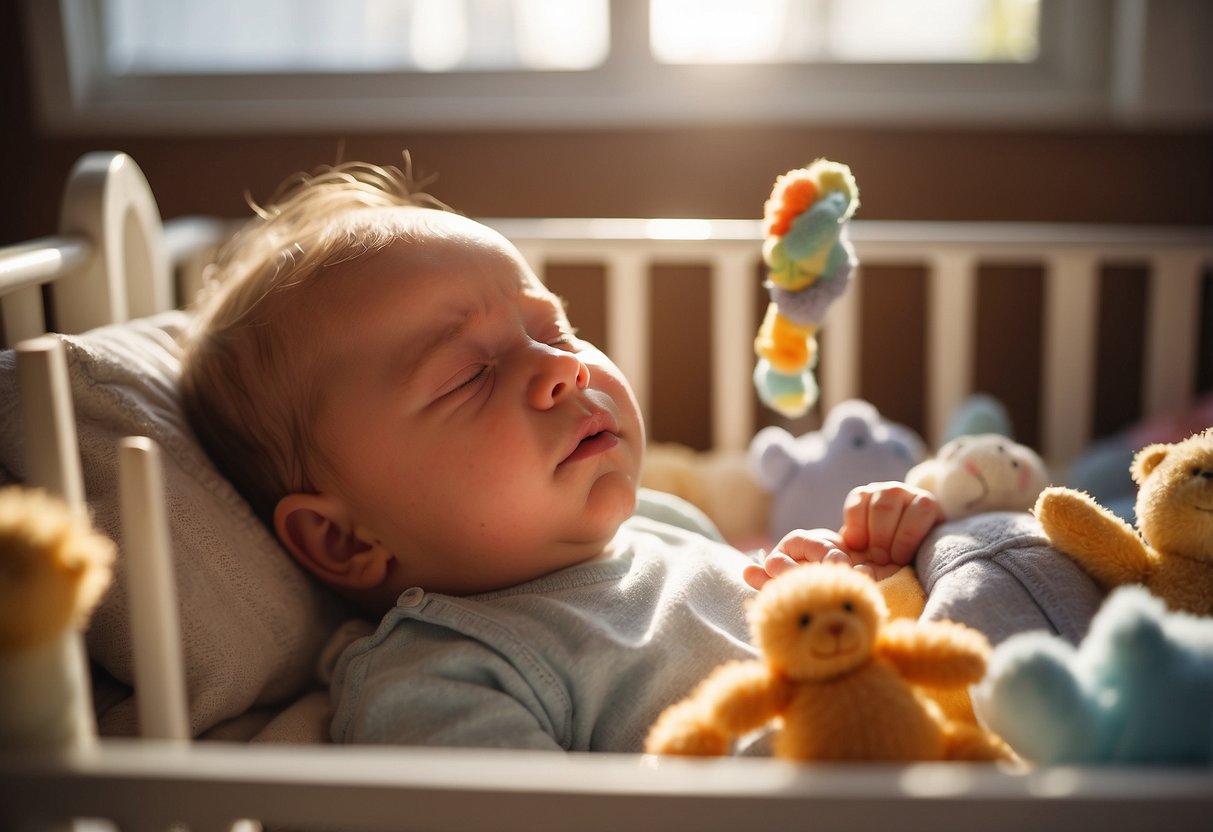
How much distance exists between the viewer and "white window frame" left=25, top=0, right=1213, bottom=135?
1.63 metres

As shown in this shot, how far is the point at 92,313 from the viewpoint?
1.03 metres

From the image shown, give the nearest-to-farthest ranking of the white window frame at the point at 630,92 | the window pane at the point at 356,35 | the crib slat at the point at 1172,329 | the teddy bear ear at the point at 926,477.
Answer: the teddy bear ear at the point at 926,477, the crib slat at the point at 1172,329, the white window frame at the point at 630,92, the window pane at the point at 356,35

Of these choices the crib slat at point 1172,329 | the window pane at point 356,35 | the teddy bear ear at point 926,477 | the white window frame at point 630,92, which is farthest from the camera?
the window pane at point 356,35

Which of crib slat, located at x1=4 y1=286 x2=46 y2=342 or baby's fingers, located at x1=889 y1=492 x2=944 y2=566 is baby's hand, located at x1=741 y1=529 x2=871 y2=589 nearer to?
baby's fingers, located at x1=889 y1=492 x2=944 y2=566

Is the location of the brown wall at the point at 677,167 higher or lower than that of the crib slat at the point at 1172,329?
higher

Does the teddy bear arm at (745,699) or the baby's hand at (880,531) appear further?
the baby's hand at (880,531)

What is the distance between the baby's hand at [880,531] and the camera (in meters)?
0.87

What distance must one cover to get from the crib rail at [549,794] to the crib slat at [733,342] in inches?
39.0

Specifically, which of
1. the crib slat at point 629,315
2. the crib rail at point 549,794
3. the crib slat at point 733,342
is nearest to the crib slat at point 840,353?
the crib slat at point 733,342

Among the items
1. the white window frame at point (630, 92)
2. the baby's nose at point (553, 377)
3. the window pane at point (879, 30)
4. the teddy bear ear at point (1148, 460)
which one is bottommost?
the teddy bear ear at point (1148, 460)

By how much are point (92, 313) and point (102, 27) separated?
99 centimetres

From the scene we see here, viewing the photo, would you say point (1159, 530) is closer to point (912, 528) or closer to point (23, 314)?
point (912, 528)

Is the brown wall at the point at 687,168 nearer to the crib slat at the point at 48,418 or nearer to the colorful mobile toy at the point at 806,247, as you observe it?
the colorful mobile toy at the point at 806,247

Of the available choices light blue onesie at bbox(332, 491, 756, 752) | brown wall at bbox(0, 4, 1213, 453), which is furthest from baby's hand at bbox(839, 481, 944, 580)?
brown wall at bbox(0, 4, 1213, 453)
